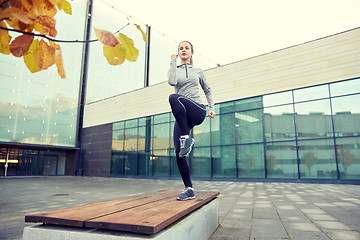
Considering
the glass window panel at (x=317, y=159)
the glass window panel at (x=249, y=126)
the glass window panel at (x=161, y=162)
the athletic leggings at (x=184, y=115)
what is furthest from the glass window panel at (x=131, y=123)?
the athletic leggings at (x=184, y=115)

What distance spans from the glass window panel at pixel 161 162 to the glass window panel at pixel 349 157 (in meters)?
10.4

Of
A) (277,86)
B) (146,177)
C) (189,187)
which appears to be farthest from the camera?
(146,177)

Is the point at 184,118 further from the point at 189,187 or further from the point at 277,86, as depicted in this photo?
the point at 277,86

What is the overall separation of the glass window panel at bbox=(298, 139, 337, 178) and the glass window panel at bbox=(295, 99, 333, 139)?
1.32 ft

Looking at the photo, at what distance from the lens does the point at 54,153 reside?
23.7m

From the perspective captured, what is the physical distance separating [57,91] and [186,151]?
2304 centimetres

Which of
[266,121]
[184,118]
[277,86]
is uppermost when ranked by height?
[277,86]

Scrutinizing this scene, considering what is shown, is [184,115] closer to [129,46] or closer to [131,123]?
[129,46]

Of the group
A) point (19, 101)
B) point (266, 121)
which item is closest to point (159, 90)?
point (266, 121)

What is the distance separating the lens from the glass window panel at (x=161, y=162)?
17016mm

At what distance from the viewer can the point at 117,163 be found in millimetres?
20141

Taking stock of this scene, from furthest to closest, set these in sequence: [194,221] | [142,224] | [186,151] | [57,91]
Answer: [57,91] < [186,151] < [194,221] < [142,224]

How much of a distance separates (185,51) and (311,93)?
11.2 meters

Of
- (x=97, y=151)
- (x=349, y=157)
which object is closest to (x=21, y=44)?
(x=349, y=157)
